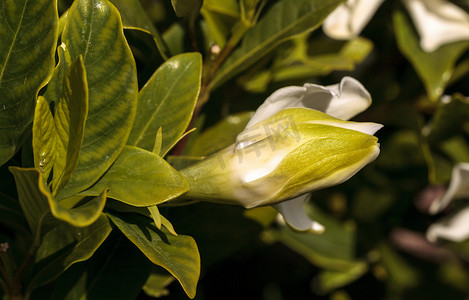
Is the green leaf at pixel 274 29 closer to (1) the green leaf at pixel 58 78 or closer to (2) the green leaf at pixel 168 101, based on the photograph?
(2) the green leaf at pixel 168 101

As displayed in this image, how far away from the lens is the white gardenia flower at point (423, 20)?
1.15m

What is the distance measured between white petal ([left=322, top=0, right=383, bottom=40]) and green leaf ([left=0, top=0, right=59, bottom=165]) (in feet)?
2.32

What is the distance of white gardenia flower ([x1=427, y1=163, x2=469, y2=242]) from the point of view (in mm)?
1149

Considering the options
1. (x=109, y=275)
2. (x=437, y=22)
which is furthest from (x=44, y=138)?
(x=437, y=22)

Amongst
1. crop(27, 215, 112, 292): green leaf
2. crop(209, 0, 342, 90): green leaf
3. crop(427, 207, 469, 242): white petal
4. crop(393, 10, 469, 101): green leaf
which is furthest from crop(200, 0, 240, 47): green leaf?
crop(427, 207, 469, 242): white petal

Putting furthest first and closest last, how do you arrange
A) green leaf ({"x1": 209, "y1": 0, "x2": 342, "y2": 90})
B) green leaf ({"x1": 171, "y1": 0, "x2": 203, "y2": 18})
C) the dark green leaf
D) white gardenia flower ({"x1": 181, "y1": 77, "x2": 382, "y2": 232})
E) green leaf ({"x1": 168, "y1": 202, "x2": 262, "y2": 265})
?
the dark green leaf → green leaf ({"x1": 168, "y1": 202, "x2": 262, "y2": 265}) → green leaf ({"x1": 209, "y1": 0, "x2": 342, "y2": 90}) → green leaf ({"x1": 171, "y1": 0, "x2": 203, "y2": 18}) → white gardenia flower ({"x1": 181, "y1": 77, "x2": 382, "y2": 232})

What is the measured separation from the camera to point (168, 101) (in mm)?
721

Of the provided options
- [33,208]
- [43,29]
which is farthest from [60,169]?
[43,29]

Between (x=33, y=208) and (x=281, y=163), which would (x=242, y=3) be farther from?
(x=33, y=208)

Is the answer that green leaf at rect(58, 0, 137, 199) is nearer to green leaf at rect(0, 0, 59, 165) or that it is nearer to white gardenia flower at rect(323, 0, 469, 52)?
green leaf at rect(0, 0, 59, 165)

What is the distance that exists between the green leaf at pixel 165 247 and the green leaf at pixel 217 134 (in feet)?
0.72

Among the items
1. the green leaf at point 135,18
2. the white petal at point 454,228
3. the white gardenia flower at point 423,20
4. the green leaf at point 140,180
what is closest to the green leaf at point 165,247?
the green leaf at point 140,180

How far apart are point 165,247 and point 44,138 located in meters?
0.20

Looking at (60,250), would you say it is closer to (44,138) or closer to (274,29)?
(44,138)
